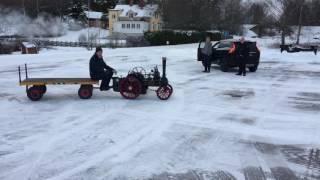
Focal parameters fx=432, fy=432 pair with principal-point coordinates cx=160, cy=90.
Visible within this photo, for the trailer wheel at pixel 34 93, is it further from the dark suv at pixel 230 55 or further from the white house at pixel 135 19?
the white house at pixel 135 19

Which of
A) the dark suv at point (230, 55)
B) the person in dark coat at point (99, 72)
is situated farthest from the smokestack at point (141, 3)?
the person in dark coat at point (99, 72)

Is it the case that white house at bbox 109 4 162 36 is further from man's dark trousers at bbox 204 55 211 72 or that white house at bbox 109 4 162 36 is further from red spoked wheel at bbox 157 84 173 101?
Result: red spoked wheel at bbox 157 84 173 101

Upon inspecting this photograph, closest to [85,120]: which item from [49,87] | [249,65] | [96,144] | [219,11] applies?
[96,144]

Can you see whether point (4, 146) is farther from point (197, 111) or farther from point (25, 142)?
point (197, 111)

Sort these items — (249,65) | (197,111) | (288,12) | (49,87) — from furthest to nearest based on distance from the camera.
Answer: (288,12), (249,65), (49,87), (197,111)

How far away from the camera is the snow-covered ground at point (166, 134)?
6785mm

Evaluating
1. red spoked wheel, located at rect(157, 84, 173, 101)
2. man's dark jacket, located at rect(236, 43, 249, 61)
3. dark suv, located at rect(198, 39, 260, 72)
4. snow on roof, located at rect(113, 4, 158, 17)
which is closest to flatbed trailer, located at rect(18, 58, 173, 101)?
red spoked wheel, located at rect(157, 84, 173, 101)

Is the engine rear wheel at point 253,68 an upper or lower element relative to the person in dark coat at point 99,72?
lower

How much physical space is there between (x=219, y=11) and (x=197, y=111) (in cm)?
6514

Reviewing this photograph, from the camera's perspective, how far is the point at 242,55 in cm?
1825

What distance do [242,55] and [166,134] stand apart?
10.3 meters

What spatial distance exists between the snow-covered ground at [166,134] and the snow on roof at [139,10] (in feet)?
203

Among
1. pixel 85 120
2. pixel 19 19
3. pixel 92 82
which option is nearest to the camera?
pixel 85 120

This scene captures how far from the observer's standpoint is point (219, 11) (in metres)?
73.9
